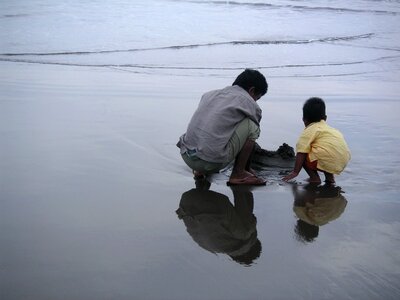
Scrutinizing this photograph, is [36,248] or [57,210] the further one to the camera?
[57,210]

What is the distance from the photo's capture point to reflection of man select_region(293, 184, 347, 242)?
3.27 metres

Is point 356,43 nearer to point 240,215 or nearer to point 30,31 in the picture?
point 30,31

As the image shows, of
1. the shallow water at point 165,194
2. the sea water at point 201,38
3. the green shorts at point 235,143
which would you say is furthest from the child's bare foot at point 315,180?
the sea water at point 201,38

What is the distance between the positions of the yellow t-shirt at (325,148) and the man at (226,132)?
0.44 m

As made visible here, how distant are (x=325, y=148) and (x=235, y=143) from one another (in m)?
0.72

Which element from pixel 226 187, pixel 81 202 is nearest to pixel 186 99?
pixel 226 187

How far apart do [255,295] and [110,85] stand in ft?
18.6

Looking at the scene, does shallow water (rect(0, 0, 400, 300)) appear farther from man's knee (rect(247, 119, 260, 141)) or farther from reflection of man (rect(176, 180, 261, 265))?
man's knee (rect(247, 119, 260, 141))

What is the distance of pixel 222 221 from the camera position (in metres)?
3.34

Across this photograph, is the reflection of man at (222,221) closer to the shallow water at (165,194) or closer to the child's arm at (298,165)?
the shallow water at (165,194)

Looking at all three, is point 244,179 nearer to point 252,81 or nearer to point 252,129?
point 252,129

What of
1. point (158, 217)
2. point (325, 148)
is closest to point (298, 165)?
point (325, 148)

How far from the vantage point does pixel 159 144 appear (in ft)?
16.9

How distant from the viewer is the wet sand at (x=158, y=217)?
2.54m
